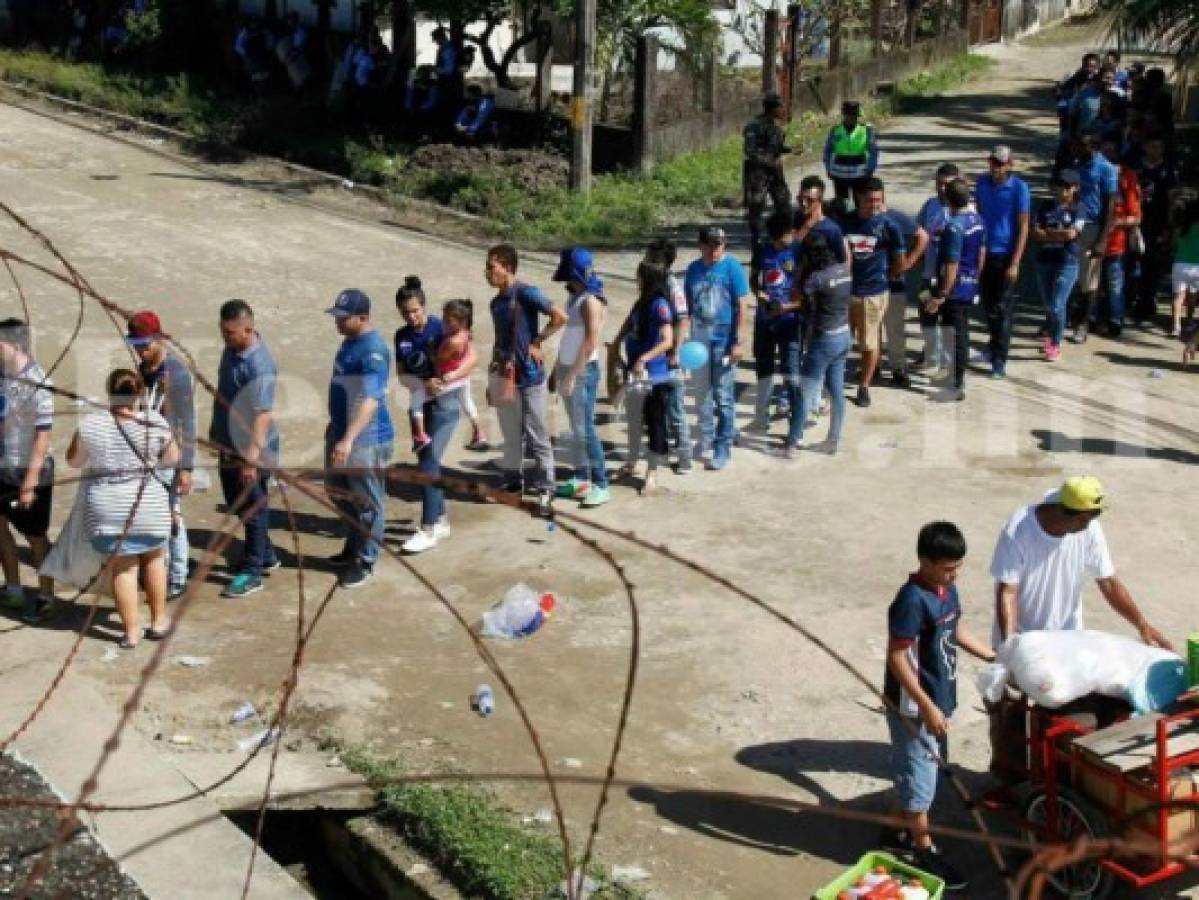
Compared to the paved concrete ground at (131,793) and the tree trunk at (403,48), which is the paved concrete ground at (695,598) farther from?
the tree trunk at (403,48)

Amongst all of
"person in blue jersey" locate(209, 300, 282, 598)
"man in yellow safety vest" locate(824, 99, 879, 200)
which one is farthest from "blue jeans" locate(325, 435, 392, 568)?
"man in yellow safety vest" locate(824, 99, 879, 200)

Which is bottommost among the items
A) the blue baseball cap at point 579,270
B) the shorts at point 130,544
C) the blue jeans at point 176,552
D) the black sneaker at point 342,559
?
the black sneaker at point 342,559

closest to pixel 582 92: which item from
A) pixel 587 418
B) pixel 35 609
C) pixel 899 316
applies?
pixel 899 316

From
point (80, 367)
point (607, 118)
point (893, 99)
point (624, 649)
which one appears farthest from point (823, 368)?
point (893, 99)

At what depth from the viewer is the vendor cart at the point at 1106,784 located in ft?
21.6

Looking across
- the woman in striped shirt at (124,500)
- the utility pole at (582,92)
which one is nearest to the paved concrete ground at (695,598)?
the woman in striped shirt at (124,500)

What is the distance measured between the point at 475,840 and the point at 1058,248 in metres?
7.93

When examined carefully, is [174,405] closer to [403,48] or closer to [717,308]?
[717,308]

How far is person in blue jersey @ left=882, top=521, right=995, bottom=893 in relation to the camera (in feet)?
22.9

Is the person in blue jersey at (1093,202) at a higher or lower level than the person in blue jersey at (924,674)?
higher

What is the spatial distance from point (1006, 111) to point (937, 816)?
1920 cm

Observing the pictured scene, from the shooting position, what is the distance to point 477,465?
1198 centimetres

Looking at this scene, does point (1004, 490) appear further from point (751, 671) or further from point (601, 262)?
point (601, 262)

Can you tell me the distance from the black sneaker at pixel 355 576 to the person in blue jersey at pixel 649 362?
2.01 meters
